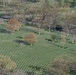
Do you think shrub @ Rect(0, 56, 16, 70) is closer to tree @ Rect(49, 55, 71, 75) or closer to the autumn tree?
the autumn tree

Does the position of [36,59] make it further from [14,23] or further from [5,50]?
[14,23]

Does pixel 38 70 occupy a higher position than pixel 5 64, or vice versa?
pixel 5 64

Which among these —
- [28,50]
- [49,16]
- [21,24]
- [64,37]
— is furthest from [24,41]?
[49,16]

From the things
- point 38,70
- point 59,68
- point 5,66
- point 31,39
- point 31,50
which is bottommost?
point 38,70

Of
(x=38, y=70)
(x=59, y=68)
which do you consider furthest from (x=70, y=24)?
(x=59, y=68)

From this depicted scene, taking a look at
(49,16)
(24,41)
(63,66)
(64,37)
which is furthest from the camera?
→ (49,16)

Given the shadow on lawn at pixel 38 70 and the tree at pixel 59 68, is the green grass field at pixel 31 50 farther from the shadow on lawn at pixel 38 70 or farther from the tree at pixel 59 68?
the tree at pixel 59 68

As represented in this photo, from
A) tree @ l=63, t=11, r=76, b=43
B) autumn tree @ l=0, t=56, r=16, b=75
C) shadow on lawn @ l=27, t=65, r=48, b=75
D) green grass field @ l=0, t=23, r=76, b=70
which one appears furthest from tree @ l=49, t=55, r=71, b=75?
tree @ l=63, t=11, r=76, b=43

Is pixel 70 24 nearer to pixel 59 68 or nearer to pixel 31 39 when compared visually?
pixel 31 39
